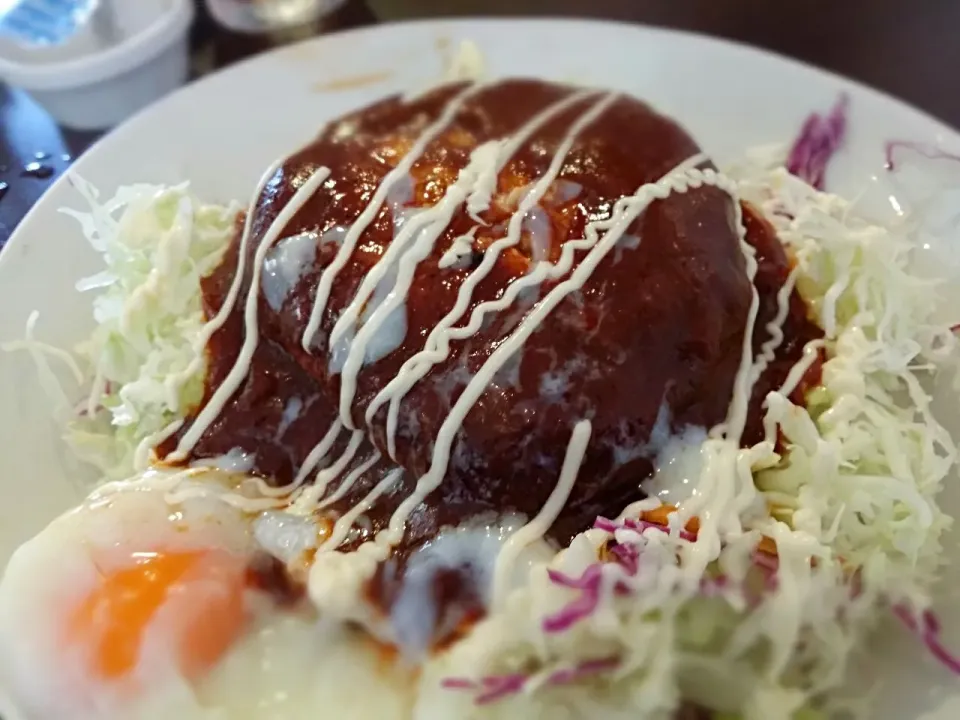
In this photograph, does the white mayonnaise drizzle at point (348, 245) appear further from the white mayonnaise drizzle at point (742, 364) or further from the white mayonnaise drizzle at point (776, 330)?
the white mayonnaise drizzle at point (776, 330)

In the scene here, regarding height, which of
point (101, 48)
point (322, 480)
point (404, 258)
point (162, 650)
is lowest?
point (162, 650)

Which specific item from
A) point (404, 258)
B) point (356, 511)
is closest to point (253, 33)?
point (404, 258)

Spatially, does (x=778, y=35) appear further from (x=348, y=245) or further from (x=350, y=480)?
(x=350, y=480)

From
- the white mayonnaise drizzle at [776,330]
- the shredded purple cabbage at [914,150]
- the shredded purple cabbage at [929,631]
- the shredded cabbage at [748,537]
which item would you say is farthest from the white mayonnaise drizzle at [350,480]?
the shredded purple cabbage at [914,150]

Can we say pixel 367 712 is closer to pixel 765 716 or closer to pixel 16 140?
pixel 765 716

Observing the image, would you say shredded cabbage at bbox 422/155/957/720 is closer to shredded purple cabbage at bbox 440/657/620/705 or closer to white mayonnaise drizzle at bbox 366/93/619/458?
shredded purple cabbage at bbox 440/657/620/705

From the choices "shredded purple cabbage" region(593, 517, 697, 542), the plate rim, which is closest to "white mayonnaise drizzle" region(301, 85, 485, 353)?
"shredded purple cabbage" region(593, 517, 697, 542)
